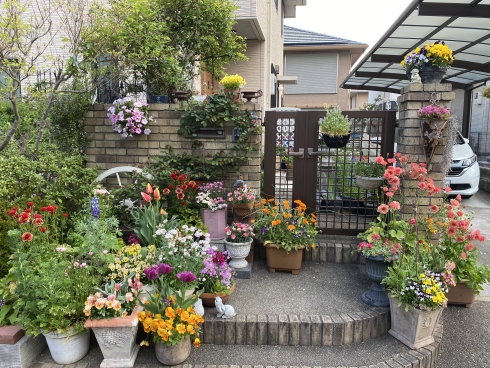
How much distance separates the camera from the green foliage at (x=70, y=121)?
448 centimetres

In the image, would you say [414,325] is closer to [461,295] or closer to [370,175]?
[461,295]

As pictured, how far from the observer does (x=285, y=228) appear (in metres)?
3.94

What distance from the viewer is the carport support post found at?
377 centimetres

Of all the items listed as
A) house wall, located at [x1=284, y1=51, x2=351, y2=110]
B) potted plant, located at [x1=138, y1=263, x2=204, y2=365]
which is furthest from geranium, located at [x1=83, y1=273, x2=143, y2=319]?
house wall, located at [x1=284, y1=51, x2=351, y2=110]

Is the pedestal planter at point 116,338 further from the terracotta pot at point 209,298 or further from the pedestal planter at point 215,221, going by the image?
the pedestal planter at point 215,221

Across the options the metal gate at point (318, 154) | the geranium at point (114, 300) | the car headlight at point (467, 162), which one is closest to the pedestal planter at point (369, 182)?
→ the metal gate at point (318, 154)

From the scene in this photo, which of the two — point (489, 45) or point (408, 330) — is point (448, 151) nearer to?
point (408, 330)

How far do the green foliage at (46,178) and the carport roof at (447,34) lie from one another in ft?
15.7

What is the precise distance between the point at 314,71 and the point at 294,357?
17.7 meters

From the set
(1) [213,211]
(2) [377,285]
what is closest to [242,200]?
(1) [213,211]

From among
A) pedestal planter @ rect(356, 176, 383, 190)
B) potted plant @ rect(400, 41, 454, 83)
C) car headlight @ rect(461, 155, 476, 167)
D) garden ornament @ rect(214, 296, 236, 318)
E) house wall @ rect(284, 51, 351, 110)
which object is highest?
house wall @ rect(284, 51, 351, 110)

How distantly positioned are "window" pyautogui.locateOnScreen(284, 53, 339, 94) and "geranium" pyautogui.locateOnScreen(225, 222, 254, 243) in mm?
16098

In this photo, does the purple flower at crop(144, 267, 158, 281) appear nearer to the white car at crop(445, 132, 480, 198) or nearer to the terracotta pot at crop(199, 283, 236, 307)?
the terracotta pot at crop(199, 283, 236, 307)

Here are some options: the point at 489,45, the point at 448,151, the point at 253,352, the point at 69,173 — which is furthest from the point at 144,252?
the point at 489,45
